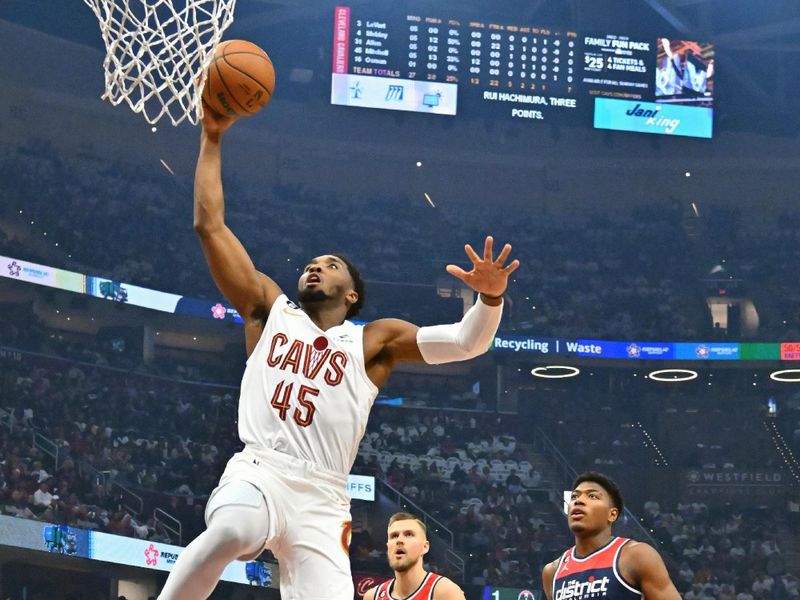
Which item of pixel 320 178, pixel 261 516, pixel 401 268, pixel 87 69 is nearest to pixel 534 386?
pixel 401 268

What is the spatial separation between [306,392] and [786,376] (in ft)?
64.3

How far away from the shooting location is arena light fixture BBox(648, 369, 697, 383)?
22031 mm

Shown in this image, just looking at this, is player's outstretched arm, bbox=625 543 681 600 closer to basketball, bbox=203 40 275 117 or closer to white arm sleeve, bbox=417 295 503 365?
white arm sleeve, bbox=417 295 503 365

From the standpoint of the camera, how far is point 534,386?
2178 cm

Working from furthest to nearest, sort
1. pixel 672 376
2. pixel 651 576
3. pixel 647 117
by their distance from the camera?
pixel 672 376 → pixel 647 117 → pixel 651 576

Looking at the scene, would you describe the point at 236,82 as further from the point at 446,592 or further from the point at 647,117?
the point at 647,117

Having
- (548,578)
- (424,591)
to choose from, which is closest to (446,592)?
(424,591)

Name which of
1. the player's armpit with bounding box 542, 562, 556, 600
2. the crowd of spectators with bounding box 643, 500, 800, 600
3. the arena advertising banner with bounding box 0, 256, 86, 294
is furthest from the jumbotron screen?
the player's armpit with bounding box 542, 562, 556, 600

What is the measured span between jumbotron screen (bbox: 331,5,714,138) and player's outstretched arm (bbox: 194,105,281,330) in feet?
52.4

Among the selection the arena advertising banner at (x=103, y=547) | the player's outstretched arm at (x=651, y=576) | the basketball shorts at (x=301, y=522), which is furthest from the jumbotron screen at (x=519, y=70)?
the basketball shorts at (x=301, y=522)

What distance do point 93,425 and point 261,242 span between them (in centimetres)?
512

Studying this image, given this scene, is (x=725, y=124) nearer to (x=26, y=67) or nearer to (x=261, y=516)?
(x=26, y=67)

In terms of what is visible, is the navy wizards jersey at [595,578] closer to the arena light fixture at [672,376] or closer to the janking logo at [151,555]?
the janking logo at [151,555]

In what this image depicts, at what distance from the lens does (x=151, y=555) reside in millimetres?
16156
